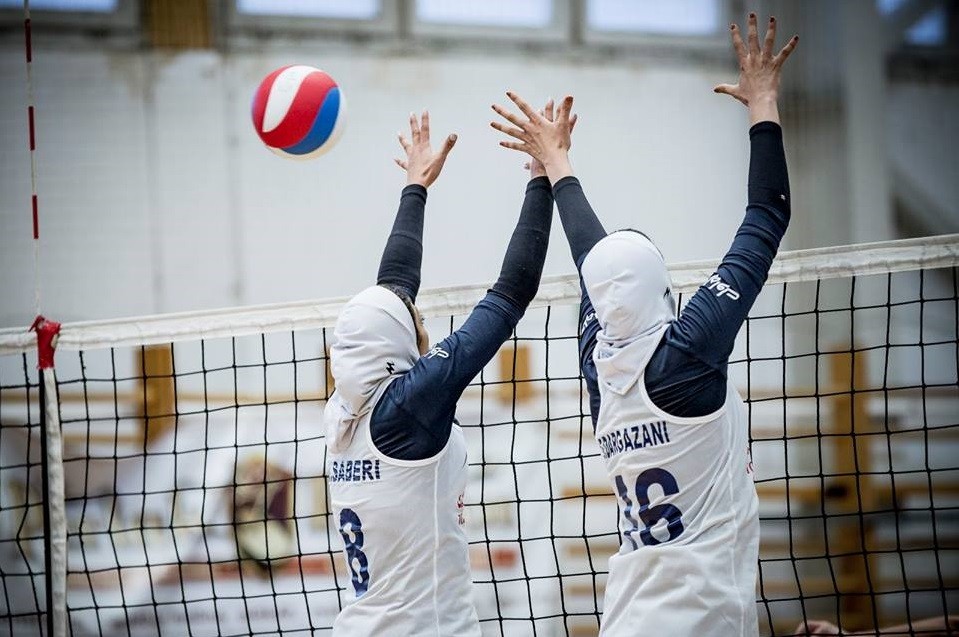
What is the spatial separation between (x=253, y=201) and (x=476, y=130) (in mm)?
1868

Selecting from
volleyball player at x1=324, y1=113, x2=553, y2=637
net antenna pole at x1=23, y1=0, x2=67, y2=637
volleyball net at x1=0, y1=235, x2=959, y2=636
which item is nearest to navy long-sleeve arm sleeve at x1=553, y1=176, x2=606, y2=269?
volleyball player at x1=324, y1=113, x2=553, y2=637

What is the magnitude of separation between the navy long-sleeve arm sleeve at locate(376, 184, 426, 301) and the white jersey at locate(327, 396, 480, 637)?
0.49 m

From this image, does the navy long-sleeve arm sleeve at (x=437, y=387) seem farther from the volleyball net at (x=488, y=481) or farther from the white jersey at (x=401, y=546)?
the volleyball net at (x=488, y=481)

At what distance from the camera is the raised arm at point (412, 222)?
106 inches

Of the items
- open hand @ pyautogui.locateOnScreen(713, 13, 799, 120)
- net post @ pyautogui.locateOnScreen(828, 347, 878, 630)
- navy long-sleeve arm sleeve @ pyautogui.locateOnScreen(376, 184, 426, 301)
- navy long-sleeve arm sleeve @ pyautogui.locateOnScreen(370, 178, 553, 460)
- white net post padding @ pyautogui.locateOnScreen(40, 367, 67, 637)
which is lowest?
net post @ pyautogui.locateOnScreen(828, 347, 878, 630)

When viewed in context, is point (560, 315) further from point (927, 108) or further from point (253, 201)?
point (927, 108)

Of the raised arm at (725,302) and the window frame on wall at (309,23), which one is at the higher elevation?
the window frame on wall at (309,23)

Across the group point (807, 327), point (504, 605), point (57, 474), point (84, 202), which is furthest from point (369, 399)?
point (807, 327)

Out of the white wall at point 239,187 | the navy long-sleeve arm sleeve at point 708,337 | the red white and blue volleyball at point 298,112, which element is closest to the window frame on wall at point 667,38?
the white wall at point 239,187

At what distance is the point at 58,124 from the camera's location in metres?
7.92

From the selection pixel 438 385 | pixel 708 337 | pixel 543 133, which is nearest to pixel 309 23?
pixel 543 133

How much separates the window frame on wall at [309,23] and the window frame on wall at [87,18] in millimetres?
716

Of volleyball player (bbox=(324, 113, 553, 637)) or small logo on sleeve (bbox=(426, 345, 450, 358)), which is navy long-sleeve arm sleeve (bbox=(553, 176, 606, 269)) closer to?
volleyball player (bbox=(324, 113, 553, 637))

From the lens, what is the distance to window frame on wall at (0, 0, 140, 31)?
7.92 m
